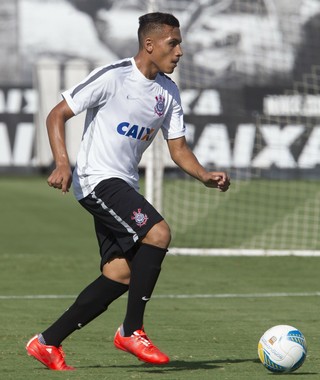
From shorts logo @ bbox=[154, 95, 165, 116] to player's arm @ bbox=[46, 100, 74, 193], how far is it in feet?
1.68

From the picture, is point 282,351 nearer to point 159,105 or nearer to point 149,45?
point 159,105

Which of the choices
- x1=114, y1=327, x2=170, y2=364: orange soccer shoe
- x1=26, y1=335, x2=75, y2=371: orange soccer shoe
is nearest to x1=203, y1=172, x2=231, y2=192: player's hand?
x1=114, y1=327, x2=170, y2=364: orange soccer shoe

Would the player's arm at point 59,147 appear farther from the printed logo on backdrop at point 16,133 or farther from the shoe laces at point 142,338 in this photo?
the printed logo on backdrop at point 16,133

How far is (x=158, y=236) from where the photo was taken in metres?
6.18

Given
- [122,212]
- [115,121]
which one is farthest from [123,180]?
[115,121]

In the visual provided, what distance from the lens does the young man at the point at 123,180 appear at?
6.18 meters

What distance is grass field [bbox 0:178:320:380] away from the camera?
6.29 metres

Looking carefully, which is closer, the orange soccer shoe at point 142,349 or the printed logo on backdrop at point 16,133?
the orange soccer shoe at point 142,349

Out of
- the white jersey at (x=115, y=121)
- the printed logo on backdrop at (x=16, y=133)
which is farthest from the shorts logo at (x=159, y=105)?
the printed logo on backdrop at (x=16, y=133)

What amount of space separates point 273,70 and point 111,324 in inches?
1018

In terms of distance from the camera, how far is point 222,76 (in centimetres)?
3162

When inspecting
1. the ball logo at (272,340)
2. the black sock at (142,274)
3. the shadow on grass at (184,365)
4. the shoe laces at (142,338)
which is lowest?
the shadow on grass at (184,365)

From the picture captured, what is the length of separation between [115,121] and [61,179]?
0.62 metres

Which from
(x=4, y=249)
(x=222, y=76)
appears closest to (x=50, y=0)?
(x=222, y=76)
